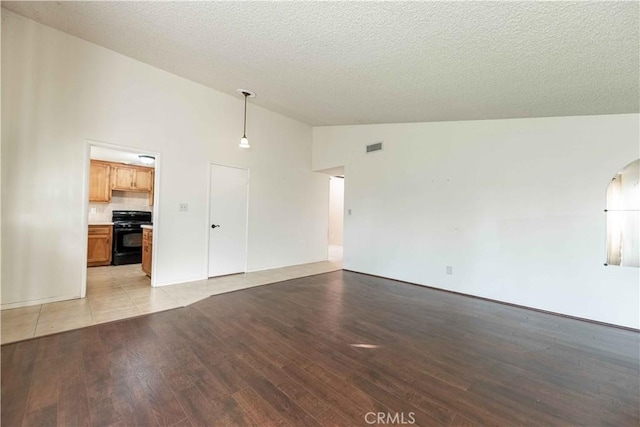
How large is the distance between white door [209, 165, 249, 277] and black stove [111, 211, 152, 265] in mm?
2413

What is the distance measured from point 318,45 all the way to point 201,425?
3.34 m

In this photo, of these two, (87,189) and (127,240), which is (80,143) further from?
(127,240)

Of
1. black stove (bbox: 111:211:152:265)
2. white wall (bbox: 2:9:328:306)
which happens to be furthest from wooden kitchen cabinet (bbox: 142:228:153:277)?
black stove (bbox: 111:211:152:265)

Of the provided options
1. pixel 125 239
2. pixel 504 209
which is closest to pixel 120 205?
pixel 125 239

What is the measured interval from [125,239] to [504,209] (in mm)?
7357

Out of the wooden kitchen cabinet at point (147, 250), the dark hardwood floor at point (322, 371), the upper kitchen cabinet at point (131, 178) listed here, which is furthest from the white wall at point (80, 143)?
the upper kitchen cabinet at point (131, 178)

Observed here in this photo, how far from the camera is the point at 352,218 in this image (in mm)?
5816

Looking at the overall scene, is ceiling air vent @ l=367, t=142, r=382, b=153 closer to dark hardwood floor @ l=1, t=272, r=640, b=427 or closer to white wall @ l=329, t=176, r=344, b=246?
dark hardwood floor @ l=1, t=272, r=640, b=427

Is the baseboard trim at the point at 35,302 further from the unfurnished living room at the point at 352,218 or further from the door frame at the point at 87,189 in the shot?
the door frame at the point at 87,189

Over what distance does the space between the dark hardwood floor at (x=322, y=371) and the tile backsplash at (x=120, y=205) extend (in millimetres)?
4589

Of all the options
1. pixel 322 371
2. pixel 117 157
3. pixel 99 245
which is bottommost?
pixel 322 371

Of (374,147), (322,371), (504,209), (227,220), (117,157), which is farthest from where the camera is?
(117,157)

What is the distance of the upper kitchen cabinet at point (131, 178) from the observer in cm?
608

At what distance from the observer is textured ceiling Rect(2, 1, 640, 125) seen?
205cm
